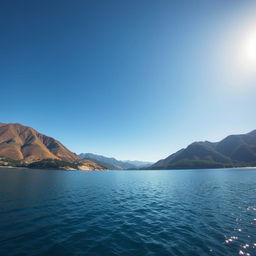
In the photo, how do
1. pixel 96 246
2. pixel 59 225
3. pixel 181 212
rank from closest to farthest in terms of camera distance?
pixel 96 246 → pixel 59 225 → pixel 181 212

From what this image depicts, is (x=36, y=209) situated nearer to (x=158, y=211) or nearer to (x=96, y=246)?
(x=96, y=246)

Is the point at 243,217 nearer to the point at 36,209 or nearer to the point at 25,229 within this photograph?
the point at 25,229

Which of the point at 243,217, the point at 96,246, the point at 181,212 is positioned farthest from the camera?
the point at 181,212

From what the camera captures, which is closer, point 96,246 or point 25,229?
point 96,246

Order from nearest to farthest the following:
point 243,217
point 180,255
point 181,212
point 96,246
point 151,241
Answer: point 180,255, point 96,246, point 151,241, point 243,217, point 181,212

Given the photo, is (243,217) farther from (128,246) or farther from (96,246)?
(96,246)

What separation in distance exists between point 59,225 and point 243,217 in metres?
30.6

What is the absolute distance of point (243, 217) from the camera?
998 inches

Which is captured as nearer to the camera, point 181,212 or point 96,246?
point 96,246

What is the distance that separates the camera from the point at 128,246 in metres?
15.7

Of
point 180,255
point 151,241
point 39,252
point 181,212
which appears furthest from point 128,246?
point 181,212

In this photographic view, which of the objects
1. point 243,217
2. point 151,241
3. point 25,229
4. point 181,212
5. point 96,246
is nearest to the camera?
point 96,246

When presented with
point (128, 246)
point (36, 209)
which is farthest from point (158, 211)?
point (36, 209)

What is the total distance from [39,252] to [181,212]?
24442 mm
